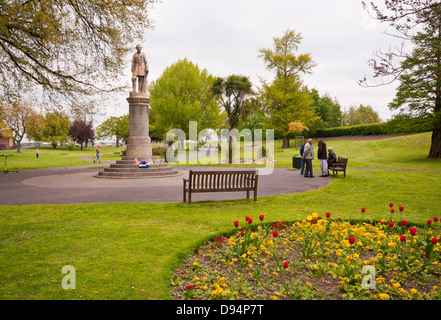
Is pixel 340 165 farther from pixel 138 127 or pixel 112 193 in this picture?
pixel 138 127

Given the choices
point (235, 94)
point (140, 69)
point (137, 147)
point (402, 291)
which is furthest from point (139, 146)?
point (402, 291)

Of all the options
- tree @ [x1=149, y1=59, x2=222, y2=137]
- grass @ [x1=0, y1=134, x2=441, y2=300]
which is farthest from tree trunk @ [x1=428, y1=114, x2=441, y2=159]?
tree @ [x1=149, y1=59, x2=222, y2=137]

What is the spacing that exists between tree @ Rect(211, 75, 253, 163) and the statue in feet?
22.5

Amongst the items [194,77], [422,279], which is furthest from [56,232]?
[194,77]

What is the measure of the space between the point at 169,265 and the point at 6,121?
53.2 m

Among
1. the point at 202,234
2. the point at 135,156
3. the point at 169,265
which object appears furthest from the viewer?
the point at 135,156

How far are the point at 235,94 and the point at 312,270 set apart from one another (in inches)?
775

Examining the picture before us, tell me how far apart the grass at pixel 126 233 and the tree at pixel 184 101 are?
30638 millimetres

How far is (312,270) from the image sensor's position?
4.01 m

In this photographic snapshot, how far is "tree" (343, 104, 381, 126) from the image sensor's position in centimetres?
7912

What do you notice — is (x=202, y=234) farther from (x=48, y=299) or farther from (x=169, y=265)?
(x=48, y=299)

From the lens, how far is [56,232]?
552cm

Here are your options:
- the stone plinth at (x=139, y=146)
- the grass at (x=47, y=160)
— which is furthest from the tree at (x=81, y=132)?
the stone plinth at (x=139, y=146)
